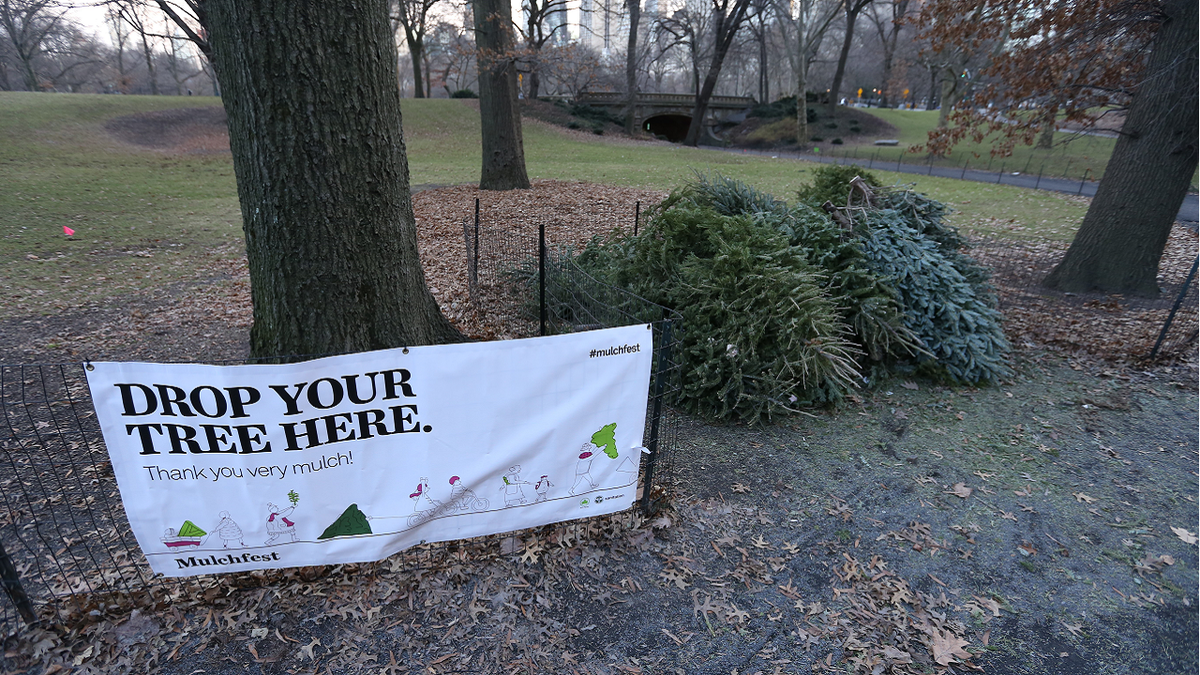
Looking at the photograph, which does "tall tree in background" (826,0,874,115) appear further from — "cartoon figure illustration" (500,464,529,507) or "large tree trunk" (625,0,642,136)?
"cartoon figure illustration" (500,464,529,507)

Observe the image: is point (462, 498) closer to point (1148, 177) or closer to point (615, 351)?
point (615, 351)

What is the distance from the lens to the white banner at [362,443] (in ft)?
8.79

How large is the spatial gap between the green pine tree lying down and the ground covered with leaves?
44cm

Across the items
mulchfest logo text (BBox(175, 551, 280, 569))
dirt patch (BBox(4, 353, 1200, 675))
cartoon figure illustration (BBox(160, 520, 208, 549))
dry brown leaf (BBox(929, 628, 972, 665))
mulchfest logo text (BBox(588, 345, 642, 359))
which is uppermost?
mulchfest logo text (BBox(588, 345, 642, 359))

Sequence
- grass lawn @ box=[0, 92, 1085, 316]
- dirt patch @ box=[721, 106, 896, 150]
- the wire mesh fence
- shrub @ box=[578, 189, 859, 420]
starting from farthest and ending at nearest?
1. dirt patch @ box=[721, 106, 896, 150]
2. grass lawn @ box=[0, 92, 1085, 316]
3. the wire mesh fence
4. shrub @ box=[578, 189, 859, 420]

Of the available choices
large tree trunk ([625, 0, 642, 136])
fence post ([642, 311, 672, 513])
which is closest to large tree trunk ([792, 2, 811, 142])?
large tree trunk ([625, 0, 642, 136])

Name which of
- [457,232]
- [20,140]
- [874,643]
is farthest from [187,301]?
[20,140]

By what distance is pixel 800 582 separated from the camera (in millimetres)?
3428

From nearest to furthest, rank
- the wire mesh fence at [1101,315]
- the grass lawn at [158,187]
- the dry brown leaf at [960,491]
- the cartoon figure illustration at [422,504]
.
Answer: the cartoon figure illustration at [422,504] < the dry brown leaf at [960,491] < the wire mesh fence at [1101,315] < the grass lawn at [158,187]

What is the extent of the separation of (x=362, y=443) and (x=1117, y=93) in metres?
11.5

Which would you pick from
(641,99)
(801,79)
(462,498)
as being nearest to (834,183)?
(462,498)

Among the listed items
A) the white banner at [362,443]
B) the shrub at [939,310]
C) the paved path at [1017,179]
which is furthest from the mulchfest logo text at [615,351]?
the paved path at [1017,179]

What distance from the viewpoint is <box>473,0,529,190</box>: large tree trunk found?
15500 millimetres

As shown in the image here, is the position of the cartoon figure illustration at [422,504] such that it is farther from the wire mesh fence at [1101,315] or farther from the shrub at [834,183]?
the wire mesh fence at [1101,315]
